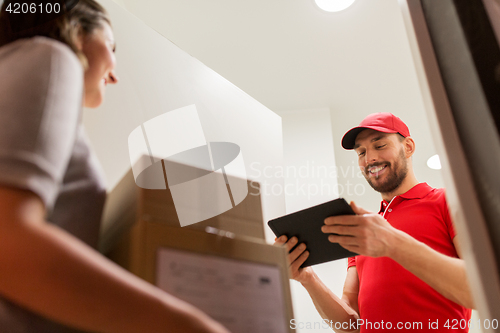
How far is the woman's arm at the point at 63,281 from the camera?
30 centimetres

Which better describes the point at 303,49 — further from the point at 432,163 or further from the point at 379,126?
the point at 432,163

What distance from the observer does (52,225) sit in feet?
1.11

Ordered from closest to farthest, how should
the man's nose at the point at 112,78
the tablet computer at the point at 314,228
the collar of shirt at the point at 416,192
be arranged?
the man's nose at the point at 112,78 < the tablet computer at the point at 314,228 < the collar of shirt at the point at 416,192

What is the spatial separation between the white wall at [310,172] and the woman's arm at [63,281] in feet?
4.64

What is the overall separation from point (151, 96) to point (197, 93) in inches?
5.8

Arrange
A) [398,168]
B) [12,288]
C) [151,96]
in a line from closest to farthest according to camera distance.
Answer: [12,288] < [151,96] < [398,168]

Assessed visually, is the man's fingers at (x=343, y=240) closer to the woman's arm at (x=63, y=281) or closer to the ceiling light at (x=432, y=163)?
the woman's arm at (x=63, y=281)

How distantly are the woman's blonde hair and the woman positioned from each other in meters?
0.03

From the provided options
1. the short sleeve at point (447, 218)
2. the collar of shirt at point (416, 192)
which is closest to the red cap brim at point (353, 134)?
the collar of shirt at point (416, 192)

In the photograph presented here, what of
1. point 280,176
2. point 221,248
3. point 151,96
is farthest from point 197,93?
point 221,248

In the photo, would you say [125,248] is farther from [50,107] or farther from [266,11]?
[266,11]

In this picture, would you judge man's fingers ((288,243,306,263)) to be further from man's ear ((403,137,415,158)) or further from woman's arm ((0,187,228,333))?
man's ear ((403,137,415,158))

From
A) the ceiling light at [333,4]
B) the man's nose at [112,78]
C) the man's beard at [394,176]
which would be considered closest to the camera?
the man's nose at [112,78]

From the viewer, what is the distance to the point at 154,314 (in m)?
0.33
